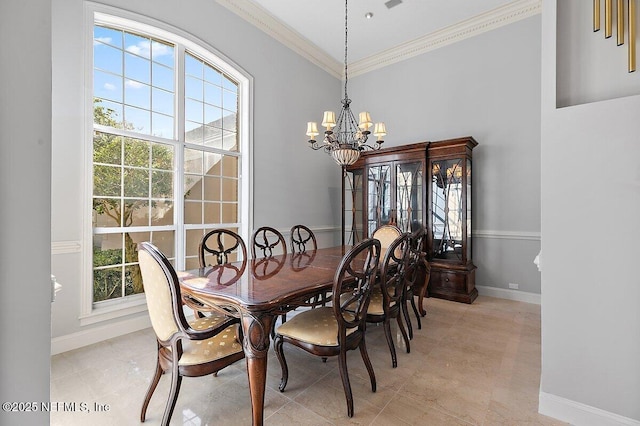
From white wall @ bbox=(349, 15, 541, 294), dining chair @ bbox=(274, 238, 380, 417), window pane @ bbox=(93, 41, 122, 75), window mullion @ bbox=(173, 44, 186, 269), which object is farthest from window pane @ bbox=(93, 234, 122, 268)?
white wall @ bbox=(349, 15, 541, 294)

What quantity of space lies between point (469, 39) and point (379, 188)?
250 centimetres

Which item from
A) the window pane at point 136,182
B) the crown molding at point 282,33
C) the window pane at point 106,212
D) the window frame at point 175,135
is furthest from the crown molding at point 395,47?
the window pane at point 106,212

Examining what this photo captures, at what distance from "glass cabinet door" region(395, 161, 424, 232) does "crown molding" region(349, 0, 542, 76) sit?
6.37 ft

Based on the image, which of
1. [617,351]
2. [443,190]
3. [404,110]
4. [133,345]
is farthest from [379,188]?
[133,345]

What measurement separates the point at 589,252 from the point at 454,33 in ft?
13.0

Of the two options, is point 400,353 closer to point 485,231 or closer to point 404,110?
point 485,231

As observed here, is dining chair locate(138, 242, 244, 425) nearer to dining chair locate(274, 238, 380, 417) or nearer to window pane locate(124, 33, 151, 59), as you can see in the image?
dining chair locate(274, 238, 380, 417)

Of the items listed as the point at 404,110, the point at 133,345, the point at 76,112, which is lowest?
the point at 133,345

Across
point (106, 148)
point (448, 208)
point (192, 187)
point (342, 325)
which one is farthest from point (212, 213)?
point (448, 208)

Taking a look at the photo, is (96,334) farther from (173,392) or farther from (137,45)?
(137,45)

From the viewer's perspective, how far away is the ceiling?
3785mm

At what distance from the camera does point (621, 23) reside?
5.27ft

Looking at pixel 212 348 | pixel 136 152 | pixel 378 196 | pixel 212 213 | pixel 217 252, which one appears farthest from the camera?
pixel 378 196

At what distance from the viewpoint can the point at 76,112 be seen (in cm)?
255
